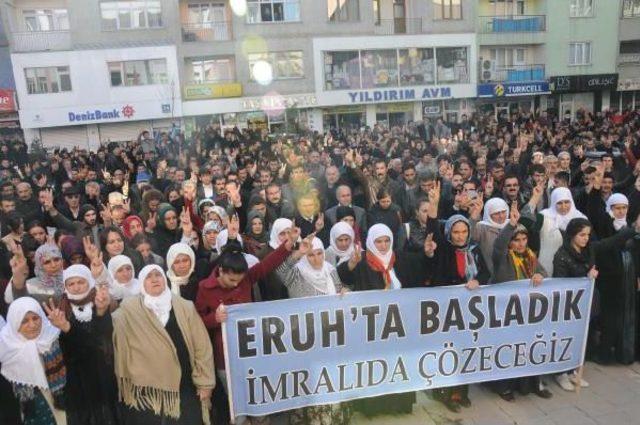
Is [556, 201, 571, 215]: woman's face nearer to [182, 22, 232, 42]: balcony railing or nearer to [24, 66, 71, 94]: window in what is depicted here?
[182, 22, 232, 42]: balcony railing

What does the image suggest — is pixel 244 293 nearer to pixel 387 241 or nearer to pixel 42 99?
pixel 387 241

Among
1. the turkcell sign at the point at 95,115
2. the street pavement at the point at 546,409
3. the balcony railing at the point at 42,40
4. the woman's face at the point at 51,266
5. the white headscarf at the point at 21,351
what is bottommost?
Answer: the street pavement at the point at 546,409

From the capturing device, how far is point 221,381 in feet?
12.4

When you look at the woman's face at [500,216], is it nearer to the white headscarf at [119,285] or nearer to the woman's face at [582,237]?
the woman's face at [582,237]

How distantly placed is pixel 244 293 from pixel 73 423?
1.34 metres

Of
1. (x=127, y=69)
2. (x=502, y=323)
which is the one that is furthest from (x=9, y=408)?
(x=127, y=69)

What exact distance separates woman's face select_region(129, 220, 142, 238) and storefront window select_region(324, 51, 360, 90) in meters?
21.6

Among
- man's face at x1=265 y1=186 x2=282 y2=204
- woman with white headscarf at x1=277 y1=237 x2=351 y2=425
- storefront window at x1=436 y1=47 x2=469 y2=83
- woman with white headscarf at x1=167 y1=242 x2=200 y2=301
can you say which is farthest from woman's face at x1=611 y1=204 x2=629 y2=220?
storefront window at x1=436 y1=47 x2=469 y2=83

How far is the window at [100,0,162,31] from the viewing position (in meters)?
24.0

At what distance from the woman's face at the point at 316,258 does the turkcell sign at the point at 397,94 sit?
22.8 meters

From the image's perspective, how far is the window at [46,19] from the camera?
80.0ft

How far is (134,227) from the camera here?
517 centimetres

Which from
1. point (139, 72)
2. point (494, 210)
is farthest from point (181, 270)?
point (139, 72)

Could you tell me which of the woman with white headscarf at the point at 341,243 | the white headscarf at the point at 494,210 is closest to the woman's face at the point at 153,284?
the woman with white headscarf at the point at 341,243
